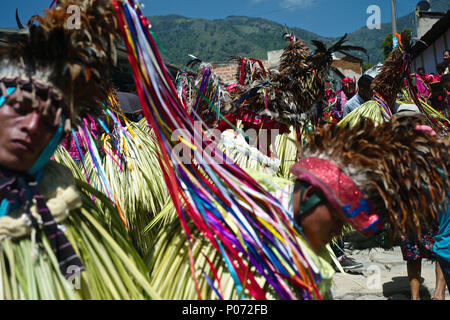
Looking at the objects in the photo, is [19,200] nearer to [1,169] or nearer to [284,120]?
[1,169]

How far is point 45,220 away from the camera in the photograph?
1.11m

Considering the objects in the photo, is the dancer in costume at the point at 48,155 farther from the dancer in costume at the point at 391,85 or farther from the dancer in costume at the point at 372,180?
the dancer in costume at the point at 391,85

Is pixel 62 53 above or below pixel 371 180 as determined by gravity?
above

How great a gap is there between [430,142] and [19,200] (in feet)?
4.15

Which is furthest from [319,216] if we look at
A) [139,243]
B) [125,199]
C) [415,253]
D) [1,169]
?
[415,253]

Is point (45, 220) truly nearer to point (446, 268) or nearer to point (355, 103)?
point (446, 268)

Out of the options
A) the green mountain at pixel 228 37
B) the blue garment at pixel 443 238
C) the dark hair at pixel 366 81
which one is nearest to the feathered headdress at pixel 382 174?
the blue garment at pixel 443 238

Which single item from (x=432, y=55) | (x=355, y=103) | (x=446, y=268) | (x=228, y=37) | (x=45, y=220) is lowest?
(x=446, y=268)

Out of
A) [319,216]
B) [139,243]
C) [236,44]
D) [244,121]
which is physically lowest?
[139,243]

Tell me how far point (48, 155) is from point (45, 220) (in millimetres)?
195

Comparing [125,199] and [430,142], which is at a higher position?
[430,142]

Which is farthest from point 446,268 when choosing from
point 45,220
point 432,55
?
point 432,55
